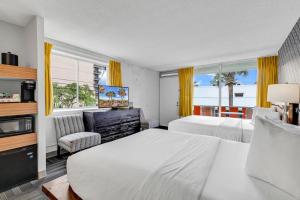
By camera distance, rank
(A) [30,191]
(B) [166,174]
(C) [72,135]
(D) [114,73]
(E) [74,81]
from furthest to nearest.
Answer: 1. (D) [114,73]
2. (E) [74,81]
3. (C) [72,135]
4. (A) [30,191]
5. (B) [166,174]

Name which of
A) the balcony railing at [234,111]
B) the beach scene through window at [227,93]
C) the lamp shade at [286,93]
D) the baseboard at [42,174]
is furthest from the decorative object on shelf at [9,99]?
the balcony railing at [234,111]

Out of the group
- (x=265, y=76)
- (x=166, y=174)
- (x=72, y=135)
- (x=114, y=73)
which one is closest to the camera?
(x=166, y=174)

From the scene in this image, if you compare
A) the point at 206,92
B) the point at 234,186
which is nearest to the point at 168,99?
the point at 206,92

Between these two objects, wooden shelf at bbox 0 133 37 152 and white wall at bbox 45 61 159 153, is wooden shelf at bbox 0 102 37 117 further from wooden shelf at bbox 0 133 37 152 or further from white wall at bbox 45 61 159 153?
white wall at bbox 45 61 159 153

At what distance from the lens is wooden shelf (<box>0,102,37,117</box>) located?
1979 mm

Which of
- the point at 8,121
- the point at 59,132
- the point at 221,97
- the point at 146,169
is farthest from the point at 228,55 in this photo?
the point at 8,121

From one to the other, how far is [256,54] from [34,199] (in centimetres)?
555

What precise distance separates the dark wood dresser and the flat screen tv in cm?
22

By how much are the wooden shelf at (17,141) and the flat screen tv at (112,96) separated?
5.51 feet

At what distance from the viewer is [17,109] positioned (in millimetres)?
2098

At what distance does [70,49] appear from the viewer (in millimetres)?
3439

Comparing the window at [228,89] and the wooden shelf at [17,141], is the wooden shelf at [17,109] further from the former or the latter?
the window at [228,89]

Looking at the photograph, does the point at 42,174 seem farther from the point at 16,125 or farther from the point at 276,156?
the point at 276,156

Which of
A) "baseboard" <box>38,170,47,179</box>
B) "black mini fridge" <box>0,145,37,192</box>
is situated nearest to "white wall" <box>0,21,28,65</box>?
"black mini fridge" <box>0,145,37,192</box>
